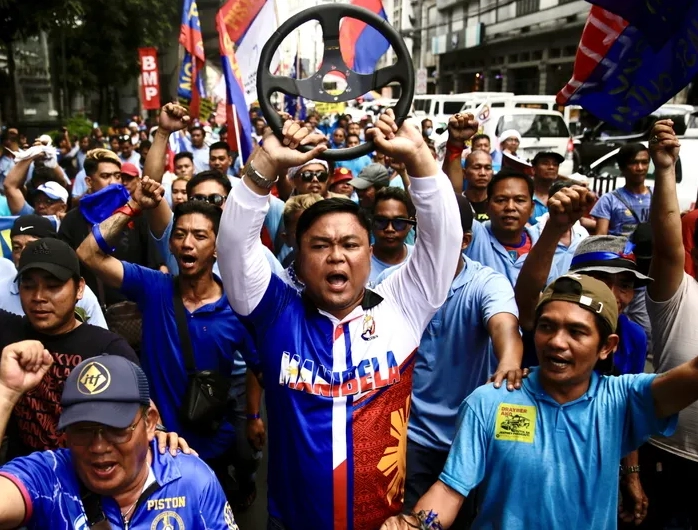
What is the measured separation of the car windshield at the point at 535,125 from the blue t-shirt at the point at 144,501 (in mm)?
16786

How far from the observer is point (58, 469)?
195 centimetres

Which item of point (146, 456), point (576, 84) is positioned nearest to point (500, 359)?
point (146, 456)

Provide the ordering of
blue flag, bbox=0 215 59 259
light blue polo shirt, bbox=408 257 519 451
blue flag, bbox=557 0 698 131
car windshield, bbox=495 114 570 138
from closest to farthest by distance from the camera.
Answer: light blue polo shirt, bbox=408 257 519 451 < blue flag, bbox=557 0 698 131 < blue flag, bbox=0 215 59 259 < car windshield, bbox=495 114 570 138

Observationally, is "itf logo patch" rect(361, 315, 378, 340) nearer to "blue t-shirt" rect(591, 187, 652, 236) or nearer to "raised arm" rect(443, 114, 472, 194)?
"raised arm" rect(443, 114, 472, 194)

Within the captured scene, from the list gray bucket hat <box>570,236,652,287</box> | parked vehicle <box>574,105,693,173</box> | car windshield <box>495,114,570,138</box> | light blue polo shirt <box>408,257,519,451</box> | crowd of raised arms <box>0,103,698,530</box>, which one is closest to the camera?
crowd of raised arms <box>0,103,698,530</box>

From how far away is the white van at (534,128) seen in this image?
59.2 ft

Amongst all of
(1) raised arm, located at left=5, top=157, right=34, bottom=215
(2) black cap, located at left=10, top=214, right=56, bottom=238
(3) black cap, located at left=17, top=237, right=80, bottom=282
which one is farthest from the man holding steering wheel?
(1) raised arm, located at left=5, top=157, right=34, bottom=215

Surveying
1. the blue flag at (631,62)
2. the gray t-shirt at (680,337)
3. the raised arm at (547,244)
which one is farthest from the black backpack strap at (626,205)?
the raised arm at (547,244)

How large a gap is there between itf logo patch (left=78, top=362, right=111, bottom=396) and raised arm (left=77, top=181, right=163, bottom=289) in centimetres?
141

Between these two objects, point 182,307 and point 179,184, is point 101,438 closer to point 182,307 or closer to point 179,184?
point 182,307

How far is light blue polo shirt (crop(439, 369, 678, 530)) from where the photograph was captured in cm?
212

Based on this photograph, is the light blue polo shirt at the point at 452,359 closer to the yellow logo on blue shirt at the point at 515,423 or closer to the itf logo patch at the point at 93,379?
the yellow logo on blue shirt at the point at 515,423

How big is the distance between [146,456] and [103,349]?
0.80 m

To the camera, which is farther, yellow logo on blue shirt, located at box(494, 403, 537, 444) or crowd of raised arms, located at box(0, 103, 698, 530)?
yellow logo on blue shirt, located at box(494, 403, 537, 444)
